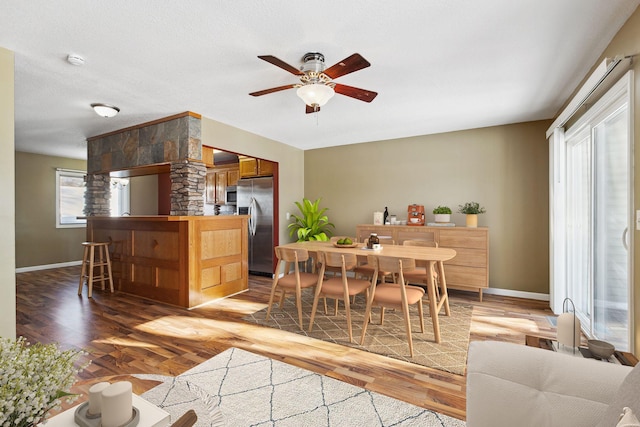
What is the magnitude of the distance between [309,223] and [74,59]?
3792mm

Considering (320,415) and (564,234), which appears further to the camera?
(564,234)

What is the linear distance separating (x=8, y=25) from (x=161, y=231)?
2.47 metres

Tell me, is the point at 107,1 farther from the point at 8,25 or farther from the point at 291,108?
the point at 291,108

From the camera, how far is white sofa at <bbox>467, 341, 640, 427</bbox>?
95 cm

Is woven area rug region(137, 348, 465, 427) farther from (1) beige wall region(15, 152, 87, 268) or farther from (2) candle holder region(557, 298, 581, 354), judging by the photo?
(1) beige wall region(15, 152, 87, 268)

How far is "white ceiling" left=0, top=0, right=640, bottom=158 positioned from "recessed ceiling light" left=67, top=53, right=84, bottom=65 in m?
0.05

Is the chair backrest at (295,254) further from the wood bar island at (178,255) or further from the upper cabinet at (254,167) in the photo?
the upper cabinet at (254,167)

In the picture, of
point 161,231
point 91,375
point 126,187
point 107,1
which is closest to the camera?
point 107,1

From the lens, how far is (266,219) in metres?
5.46

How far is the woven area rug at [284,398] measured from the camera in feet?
5.65

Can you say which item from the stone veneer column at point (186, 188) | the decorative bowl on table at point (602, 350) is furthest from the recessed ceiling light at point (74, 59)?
the decorative bowl on table at point (602, 350)

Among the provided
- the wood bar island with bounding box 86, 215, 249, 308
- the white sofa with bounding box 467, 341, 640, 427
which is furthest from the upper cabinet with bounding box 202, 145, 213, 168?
the white sofa with bounding box 467, 341, 640, 427

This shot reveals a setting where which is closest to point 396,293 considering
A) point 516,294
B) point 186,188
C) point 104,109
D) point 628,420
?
point 628,420

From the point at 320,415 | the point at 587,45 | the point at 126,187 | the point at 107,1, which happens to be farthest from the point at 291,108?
the point at 126,187
